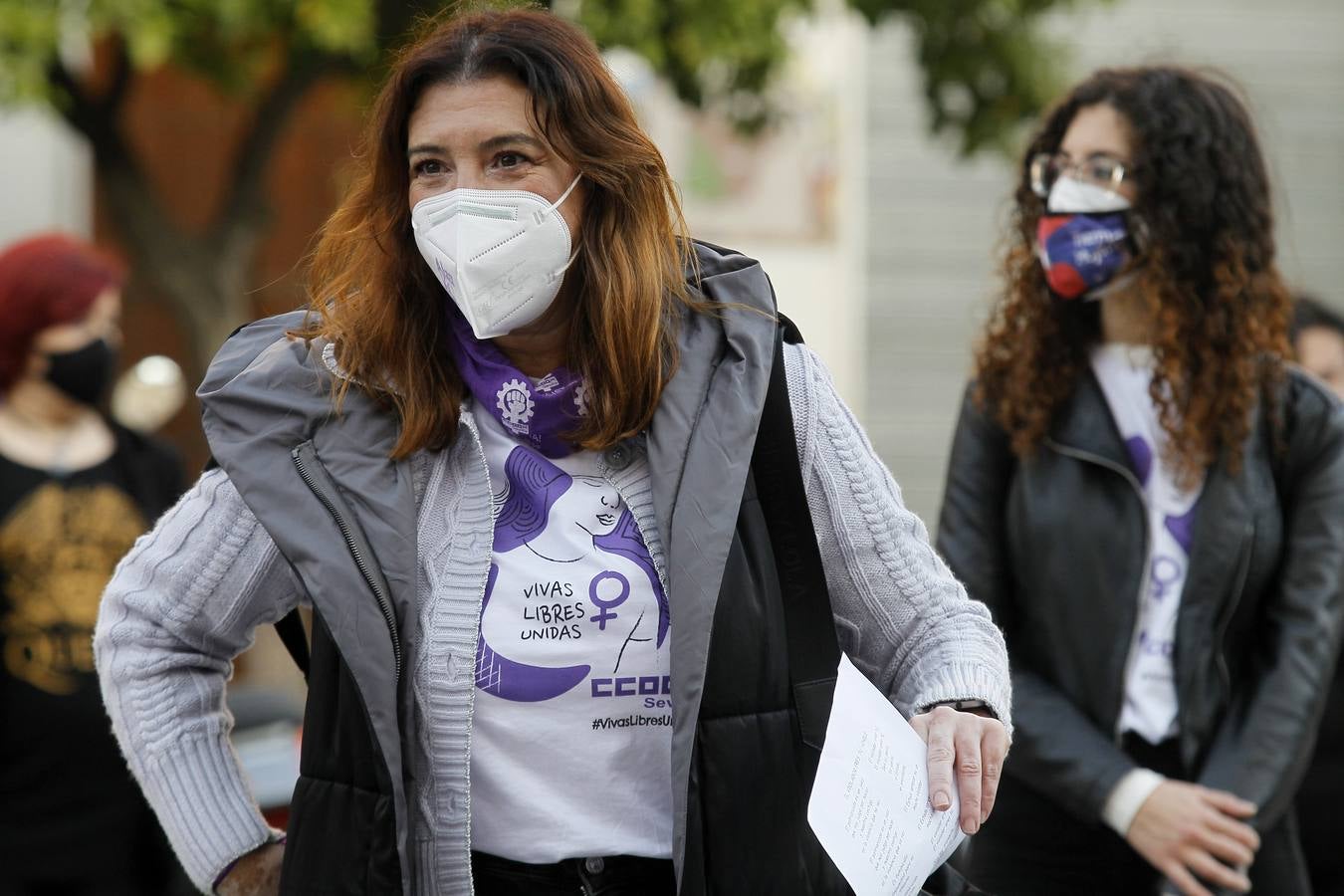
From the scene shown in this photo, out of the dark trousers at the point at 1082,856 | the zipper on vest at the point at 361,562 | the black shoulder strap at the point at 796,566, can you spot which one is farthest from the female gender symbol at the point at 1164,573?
the zipper on vest at the point at 361,562

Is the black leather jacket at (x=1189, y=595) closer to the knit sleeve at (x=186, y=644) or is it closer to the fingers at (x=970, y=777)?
the fingers at (x=970, y=777)

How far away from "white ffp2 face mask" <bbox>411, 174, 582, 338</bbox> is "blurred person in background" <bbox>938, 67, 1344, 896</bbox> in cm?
123

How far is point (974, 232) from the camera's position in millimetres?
13211

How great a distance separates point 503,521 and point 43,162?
31.4 ft

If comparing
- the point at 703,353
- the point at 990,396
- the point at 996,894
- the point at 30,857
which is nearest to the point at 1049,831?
the point at 996,894

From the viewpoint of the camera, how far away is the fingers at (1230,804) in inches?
117

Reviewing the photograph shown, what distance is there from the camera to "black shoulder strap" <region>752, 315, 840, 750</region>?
88.7 inches

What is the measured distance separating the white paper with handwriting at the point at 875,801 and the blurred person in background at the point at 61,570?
234 centimetres

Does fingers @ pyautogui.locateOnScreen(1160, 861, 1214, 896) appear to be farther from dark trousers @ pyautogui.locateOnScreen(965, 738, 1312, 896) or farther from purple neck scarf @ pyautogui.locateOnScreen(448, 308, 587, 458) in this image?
purple neck scarf @ pyautogui.locateOnScreen(448, 308, 587, 458)

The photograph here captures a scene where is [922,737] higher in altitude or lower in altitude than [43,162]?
higher

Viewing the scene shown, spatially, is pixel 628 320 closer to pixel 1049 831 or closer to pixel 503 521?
pixel 503 521

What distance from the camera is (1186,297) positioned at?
3.33 metres

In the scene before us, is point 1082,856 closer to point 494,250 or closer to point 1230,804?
point 1230,804

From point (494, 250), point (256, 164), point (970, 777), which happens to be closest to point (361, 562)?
point (494, 250)
